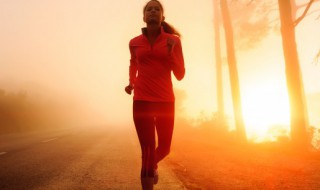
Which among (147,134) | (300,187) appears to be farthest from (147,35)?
(300,187)

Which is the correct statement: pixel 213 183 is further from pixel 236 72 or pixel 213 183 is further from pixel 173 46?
pixel 236 72

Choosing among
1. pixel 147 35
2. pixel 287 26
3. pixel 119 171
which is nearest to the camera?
pixel 147 35

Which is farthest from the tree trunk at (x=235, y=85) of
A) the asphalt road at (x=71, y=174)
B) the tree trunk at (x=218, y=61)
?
the asphalt road at (x=71, y=174)

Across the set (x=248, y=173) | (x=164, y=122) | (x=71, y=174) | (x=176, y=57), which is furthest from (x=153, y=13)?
(x=248, y=173)

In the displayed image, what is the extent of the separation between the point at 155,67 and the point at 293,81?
832 centimetres

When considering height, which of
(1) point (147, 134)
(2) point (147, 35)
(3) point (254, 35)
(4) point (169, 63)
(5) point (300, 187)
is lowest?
(5) point (300, 187)

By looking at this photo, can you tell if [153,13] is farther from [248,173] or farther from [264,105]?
[264,105]

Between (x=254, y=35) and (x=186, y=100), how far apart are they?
74.9 feet

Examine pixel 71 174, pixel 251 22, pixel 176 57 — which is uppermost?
pixel 251 22

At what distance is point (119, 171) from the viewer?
20.5 feet

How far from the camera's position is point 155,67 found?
342 cm

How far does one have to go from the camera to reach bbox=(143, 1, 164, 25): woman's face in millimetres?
3537

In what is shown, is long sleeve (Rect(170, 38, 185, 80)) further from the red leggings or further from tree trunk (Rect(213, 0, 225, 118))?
tree trunk (Rect(213, 0, 225, 118))

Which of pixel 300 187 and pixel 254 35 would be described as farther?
pixel 254 35
